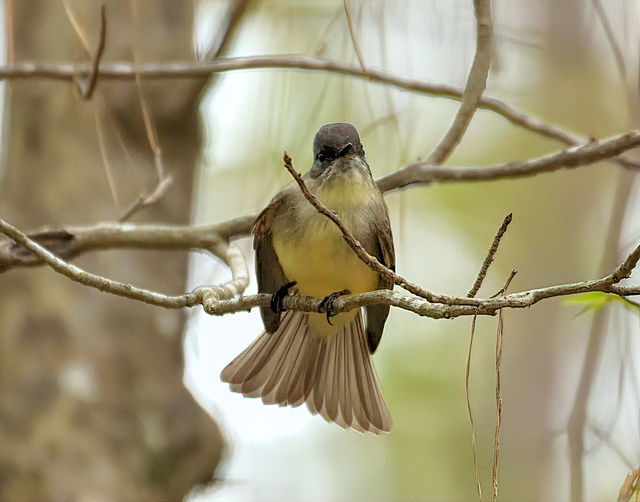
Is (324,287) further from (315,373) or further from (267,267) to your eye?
(315,373)

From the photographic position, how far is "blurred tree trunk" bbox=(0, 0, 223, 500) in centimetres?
404

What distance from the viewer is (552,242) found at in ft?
23.9

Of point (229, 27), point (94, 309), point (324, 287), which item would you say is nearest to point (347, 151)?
point (324, 287)

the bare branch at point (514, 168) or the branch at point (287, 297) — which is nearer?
the branch at point (287, 297)

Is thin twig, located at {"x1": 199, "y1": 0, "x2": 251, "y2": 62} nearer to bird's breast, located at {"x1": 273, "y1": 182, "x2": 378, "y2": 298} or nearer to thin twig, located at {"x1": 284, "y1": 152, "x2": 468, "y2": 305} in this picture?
bird's breast, located at {"x1": 273, "y1": 182, "x2": 378, "y2": 298}

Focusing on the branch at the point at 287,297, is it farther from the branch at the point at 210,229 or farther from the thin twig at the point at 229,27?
the thin twig at the point at 229,27

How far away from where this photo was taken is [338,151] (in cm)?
309

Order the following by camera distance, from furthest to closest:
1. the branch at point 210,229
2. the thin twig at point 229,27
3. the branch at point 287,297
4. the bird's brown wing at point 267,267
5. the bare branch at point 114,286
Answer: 1. the thin twig at point 229,27
2. the bird's brown wing at point 267,267
3. the branch at point 210,229
4. the bare branch at point 114,286
5. the branch at point 287,297

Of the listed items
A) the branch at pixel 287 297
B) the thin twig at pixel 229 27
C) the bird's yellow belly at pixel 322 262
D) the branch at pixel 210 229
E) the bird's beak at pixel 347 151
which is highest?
the thin twig at pixel 229 27

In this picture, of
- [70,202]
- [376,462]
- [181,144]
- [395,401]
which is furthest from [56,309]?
[376,462]

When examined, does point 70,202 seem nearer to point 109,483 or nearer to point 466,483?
point 109,483

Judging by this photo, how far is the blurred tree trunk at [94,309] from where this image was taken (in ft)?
13.3

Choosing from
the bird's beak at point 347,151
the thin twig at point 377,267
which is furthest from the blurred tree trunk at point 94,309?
the thin twig at point 377,267

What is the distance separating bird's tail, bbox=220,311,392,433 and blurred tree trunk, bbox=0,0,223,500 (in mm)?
891
